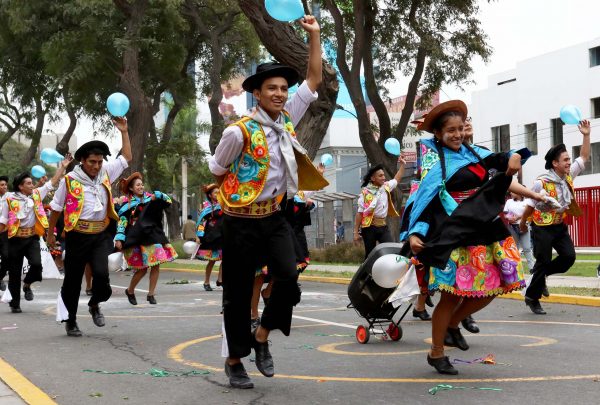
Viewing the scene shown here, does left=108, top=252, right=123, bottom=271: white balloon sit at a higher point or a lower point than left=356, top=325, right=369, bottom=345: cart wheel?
higher

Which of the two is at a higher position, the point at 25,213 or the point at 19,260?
the point at 25,213

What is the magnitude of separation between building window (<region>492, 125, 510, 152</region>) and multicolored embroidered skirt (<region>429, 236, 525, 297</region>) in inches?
1808

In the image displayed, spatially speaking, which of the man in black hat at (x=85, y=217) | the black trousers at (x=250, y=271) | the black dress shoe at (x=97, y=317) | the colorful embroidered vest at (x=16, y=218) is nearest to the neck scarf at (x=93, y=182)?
the man in black hat at (x=85, y=217)

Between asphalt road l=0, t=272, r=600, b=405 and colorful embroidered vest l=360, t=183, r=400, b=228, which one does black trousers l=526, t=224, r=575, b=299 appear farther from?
colorful embroidered vest l=360, t=183, r=400, b=228

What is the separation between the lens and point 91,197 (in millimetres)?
10078

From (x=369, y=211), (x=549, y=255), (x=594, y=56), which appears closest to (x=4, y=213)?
(x=369, y=211)

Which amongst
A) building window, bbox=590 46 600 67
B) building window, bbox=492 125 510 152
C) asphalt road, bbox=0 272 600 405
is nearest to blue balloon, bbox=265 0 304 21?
asphalt road, bbox=0 272 600 405

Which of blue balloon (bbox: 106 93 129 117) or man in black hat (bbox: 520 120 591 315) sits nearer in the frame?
blue balloon (bbox: 106 93 129 117)

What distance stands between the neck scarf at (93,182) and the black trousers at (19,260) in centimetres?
366

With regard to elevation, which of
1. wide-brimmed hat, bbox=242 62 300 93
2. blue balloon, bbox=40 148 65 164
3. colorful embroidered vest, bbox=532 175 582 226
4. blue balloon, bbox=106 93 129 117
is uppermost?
blue balloon, bbox=106 93 129 117

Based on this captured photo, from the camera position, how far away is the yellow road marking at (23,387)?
6.01m

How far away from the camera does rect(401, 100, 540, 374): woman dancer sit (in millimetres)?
6656

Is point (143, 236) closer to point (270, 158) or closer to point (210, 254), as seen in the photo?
point (210, 254)

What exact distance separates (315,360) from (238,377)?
1.34 meters
